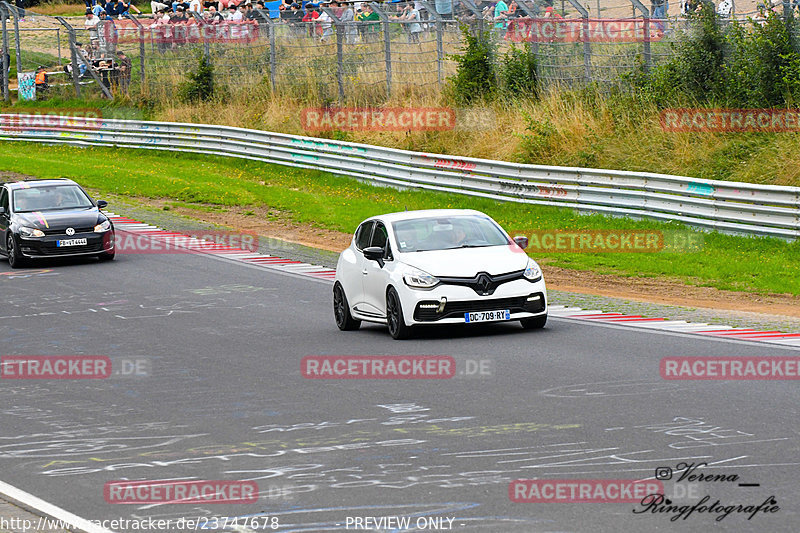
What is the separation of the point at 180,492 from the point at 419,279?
6.74m

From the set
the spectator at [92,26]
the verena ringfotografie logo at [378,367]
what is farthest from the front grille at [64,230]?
the spectator at [92,26]

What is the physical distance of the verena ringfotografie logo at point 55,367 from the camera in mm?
13367

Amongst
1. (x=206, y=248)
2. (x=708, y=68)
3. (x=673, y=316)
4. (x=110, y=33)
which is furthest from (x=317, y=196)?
(x=110, y=33)

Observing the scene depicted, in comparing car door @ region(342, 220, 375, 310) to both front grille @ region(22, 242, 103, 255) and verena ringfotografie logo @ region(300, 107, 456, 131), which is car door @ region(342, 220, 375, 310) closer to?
front grille @ region(22, 242, 103, 255)

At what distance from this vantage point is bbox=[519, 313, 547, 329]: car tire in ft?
49.3

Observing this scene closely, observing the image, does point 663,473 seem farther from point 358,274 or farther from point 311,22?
point 311,22

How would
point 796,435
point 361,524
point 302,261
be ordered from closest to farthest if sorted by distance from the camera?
point 361,524
point 796,435
point 302,261

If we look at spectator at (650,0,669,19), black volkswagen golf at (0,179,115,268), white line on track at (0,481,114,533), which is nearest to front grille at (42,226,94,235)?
black volkswagen golf at (0,179,115,268)

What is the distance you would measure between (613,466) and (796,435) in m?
1.64

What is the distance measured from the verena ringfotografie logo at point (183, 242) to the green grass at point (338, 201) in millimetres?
2027

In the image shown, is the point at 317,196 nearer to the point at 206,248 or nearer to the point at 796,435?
the point at 206,248

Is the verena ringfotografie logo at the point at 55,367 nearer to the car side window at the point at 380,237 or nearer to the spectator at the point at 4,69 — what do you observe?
the car side window at the point at 380,237

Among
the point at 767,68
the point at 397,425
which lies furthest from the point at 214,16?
the point at 397,425

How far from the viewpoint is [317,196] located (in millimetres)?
31156
